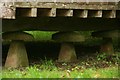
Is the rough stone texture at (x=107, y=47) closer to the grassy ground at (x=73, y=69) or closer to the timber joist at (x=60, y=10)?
the grassy ground at (x=73, y=69)

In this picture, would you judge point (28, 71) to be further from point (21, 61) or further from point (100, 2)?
point (100, 2)

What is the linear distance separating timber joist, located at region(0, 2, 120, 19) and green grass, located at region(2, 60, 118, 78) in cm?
117

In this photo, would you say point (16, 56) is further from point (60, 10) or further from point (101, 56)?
point (101, 56)

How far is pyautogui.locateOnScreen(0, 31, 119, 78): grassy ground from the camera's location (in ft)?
25.0

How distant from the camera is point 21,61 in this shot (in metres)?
8.77

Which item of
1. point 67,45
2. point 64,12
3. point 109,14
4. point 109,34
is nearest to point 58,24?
point 67,45

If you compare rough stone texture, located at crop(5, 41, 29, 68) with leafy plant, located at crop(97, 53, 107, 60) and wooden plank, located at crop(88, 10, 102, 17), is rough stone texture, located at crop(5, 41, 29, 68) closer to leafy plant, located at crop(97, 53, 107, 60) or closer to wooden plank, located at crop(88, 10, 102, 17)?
wooden plank, located at crop(88, 10, 102, 17)

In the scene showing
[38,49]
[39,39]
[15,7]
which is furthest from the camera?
[39,39]

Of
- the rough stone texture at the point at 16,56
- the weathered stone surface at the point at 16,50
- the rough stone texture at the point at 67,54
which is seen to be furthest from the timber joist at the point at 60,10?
the rough stone texture at the point at 67,54

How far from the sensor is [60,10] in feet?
28.1

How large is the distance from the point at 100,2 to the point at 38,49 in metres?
2.79

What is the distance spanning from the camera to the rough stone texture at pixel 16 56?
8.71 meters

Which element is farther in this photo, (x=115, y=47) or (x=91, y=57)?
(x=115, y=47)

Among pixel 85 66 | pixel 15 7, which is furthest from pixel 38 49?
pixel 15 7
